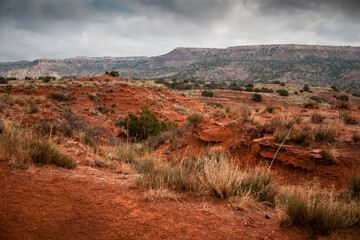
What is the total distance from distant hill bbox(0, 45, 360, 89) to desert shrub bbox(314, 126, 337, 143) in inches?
3245

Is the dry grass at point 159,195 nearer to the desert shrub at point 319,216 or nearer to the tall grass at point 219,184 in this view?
the tall grass at point 219,184

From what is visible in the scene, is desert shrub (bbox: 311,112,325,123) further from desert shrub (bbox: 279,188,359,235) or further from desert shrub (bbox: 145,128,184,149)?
desert shrub (bbox: 145,128,184,149)

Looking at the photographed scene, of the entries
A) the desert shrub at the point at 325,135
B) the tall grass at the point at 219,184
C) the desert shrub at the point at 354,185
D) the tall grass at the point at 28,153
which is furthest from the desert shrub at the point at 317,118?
the tall grass at the point at 28,153

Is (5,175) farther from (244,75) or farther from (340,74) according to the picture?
(340,74)

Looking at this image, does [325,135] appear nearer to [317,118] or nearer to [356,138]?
[356,138]

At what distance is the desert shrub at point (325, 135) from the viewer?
228 inches

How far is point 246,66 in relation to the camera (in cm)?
9838

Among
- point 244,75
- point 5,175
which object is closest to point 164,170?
point 5,175

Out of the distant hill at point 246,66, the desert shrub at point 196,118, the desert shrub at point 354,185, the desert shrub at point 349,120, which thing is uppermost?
the distant hill at point 246,66

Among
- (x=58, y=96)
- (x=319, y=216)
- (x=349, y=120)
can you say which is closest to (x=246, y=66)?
(x=58, y=96)

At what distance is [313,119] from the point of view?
7598 millimetres

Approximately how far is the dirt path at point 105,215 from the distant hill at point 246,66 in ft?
285

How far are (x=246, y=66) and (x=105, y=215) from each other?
105715 mm

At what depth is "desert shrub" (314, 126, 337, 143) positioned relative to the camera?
579 centimetres
